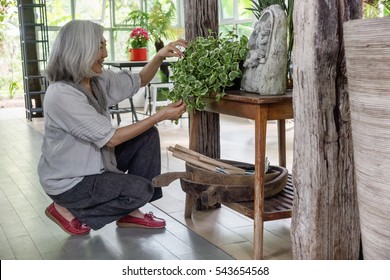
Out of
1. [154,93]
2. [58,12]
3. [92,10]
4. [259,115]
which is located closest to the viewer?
[259,115]

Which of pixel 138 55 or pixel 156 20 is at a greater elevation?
pixel 156 20

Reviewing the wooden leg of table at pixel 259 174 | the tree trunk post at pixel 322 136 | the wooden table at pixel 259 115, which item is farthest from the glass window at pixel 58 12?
the tree trunk post at pixel 322 136

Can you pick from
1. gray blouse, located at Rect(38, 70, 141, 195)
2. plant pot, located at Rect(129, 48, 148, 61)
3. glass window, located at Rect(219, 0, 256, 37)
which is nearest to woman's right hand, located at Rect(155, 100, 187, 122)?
gray blouse, located at Rect(38, 70, 141, 195)

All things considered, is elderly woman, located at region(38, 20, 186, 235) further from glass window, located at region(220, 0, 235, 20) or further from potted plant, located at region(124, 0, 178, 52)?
potted plant, located at region(124, 0, 178, 52)

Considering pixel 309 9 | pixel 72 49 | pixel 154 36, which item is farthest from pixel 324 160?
pixel 154 36

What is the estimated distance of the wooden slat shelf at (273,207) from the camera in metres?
2.50

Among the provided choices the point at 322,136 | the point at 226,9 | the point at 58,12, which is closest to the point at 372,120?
the point at 322,136

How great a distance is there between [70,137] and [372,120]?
1738 millimetres

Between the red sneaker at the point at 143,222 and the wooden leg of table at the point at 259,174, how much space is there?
716 mm

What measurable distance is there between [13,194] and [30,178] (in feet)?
1.49

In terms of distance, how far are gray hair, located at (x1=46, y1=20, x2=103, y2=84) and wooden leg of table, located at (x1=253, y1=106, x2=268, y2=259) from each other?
91 centimetres

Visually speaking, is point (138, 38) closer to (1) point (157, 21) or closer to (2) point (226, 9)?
(1) point (157, 21)

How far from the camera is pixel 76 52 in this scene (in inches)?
109

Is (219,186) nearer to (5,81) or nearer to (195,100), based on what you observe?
(195,100)
